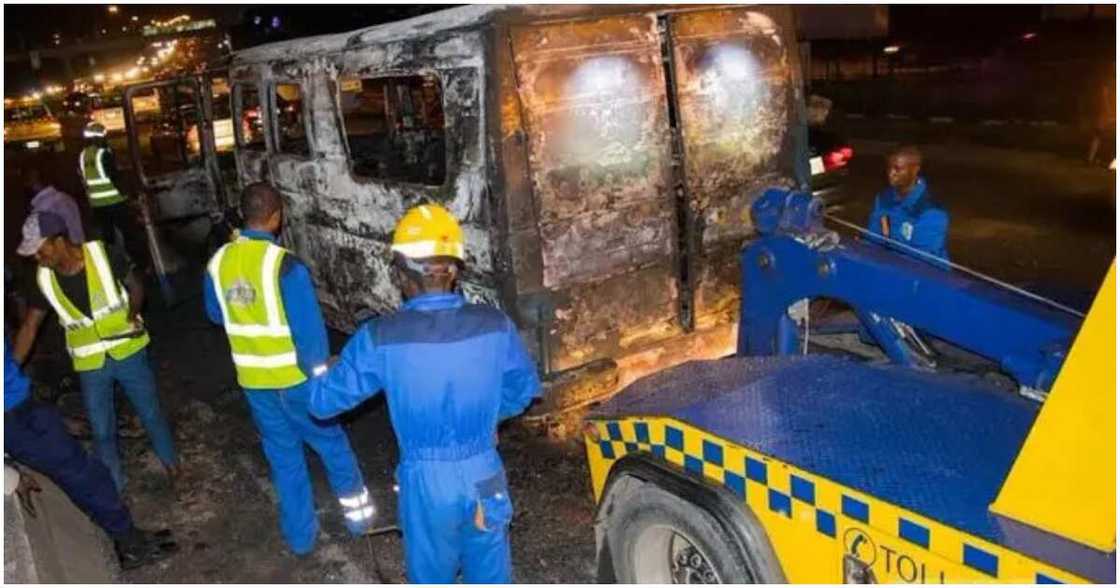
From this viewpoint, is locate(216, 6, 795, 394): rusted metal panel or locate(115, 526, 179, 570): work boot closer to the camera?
locate(115, 526, 179, 570): work boot

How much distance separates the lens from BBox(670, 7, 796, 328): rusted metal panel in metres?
4.87

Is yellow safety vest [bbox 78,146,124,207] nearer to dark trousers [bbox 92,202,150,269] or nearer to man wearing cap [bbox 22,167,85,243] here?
dark trousers [bbox 92,202,150,269]

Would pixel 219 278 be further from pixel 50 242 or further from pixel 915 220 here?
pixel 915 220

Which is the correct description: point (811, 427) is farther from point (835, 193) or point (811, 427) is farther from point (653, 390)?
point (835, 193)

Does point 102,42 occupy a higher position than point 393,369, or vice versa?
point 102,42

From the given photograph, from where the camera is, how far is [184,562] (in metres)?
4.27

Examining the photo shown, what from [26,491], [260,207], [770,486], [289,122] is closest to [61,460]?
[26,491]

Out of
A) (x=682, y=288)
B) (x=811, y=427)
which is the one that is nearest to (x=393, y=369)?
(x=811, y=427)

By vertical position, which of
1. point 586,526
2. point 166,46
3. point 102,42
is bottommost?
point 586,526

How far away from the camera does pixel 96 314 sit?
4.46m

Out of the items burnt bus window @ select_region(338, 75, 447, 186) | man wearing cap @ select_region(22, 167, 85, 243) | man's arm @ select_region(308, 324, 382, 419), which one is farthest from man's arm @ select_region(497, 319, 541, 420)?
man wearing cap @ select_region(22, 167, 85, 243)

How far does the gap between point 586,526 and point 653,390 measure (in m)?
1.31

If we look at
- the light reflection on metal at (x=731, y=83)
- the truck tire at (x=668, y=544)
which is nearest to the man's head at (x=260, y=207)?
the truck tire at (x=668, y=544)

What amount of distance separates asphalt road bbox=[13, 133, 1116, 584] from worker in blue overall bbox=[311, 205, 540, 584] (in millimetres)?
1097
